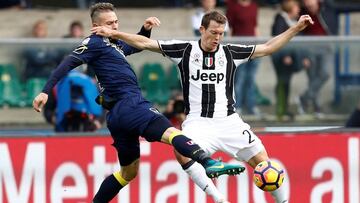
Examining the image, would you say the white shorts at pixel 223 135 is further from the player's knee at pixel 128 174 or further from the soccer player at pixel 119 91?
the player's knee at pixel 128 174

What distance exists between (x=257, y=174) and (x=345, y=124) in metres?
3.27

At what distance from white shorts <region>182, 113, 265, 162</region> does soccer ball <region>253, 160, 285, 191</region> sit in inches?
12.4

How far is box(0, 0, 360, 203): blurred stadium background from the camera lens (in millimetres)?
14367

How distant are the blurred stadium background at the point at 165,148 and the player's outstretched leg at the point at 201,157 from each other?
222cm

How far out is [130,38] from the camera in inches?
491

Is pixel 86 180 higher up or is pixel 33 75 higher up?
pixel 33 75

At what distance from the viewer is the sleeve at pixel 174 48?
12727mm

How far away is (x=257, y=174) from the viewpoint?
1248 cm

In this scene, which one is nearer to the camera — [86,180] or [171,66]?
[86,180]

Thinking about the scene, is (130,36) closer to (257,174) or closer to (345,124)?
(257,174)

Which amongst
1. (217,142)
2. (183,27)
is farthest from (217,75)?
(183,27)

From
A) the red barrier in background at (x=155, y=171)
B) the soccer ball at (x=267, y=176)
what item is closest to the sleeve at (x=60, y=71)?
the soccer ball at (x=267, y=176)

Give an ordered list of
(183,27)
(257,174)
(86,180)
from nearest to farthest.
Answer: (257,174) < (86,180) < (183,27)

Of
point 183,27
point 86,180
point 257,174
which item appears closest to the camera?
point 257,174
